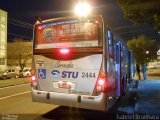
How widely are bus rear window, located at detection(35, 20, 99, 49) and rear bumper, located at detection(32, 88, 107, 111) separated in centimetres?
158

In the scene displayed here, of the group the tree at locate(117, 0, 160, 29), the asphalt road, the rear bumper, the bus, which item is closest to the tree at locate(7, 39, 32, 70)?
the tree at locate(117, 0, 160, 29)

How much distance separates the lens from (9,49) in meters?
71.2

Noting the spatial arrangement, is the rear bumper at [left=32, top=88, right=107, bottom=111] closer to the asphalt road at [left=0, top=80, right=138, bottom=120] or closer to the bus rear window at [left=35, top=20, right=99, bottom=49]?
the asphalt road at [left=0, top=80, right=138, bottom=120]

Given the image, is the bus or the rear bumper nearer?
the rear bumper

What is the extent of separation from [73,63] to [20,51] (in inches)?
2419

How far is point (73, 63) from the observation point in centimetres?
973

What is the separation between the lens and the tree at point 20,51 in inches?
2739

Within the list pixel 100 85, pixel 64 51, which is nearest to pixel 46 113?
pixel 64 51

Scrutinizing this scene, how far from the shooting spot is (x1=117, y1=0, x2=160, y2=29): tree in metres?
15.0

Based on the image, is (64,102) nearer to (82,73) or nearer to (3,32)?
(82,73)

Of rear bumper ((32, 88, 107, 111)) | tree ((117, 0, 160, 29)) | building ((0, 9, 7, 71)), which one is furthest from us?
building ((0, 9, 7, 71))

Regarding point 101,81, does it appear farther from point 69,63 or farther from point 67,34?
point 67,34

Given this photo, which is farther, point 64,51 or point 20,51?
point 20,51

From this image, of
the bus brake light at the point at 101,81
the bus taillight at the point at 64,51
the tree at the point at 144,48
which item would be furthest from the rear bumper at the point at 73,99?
the tree at the point at 144,48
